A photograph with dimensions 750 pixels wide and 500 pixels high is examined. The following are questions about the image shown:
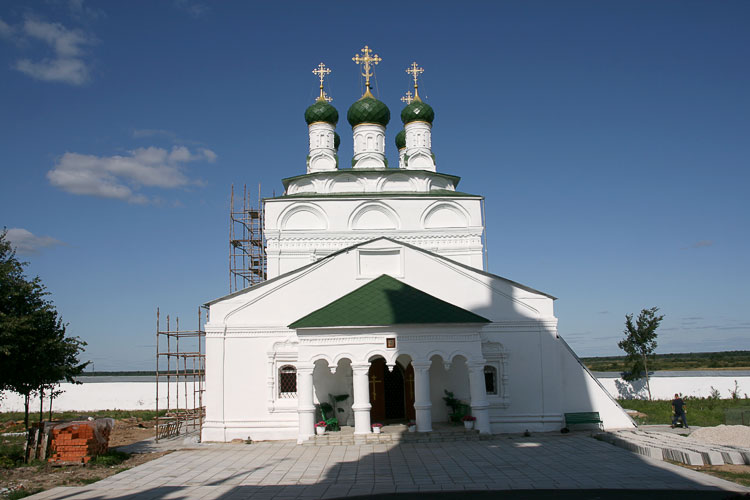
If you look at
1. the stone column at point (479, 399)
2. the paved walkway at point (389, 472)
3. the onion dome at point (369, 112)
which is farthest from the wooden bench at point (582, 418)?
the onion dome at point (369, 112)

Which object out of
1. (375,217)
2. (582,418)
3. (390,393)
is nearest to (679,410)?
(582,418)

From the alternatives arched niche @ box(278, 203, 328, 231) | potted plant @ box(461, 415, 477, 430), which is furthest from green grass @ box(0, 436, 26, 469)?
potted plant @ box(461, 415, 477, 430)

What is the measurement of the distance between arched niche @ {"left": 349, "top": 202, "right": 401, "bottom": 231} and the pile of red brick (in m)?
8.58

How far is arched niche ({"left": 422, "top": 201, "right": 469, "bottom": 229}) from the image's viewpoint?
17.2 m

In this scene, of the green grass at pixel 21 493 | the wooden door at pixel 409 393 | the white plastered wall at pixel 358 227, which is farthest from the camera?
the white plastered wall at pixel 358 227

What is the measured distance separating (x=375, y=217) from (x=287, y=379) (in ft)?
18.1

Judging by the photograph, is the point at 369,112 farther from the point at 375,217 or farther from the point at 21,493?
the point at 21,493

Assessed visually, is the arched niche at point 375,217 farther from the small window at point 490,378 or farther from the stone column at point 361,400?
the stone column at point 361,400

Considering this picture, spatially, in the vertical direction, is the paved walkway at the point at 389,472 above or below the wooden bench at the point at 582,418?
below

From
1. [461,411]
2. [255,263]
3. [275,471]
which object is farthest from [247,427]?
[255,263]

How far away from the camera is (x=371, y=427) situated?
1247cm

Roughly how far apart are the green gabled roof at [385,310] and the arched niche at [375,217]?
332 cm

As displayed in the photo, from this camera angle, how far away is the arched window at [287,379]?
13.8m

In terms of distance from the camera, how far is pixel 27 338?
443 inches
